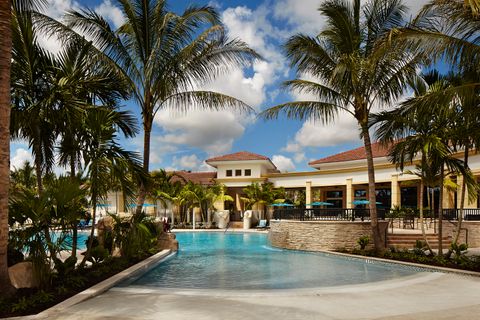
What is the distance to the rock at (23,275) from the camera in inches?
298

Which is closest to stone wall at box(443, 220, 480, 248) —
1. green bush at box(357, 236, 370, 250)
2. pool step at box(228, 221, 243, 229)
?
green bush at box(357, 236, 370, 250)

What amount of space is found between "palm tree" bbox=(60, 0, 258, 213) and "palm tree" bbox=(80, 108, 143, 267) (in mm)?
4047

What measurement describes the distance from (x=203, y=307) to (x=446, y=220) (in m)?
16.8

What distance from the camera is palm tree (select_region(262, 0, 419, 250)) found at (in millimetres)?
13773

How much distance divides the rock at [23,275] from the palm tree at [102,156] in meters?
1.74

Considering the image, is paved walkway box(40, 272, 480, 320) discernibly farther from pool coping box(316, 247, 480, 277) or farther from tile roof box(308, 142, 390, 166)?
tile roof box(308, 142, 390, 166)

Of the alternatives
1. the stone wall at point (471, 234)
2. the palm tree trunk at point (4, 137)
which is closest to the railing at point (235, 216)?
the stone wall at point (471, 234)

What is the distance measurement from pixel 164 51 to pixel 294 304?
1007 centimetres

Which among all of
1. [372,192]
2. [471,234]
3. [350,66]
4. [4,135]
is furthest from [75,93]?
[471,234]

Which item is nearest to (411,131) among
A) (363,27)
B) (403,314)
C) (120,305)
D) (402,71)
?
(402,71)

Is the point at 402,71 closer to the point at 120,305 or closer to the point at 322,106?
the point at 322,106

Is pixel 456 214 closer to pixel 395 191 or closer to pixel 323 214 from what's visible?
pixel 323 214

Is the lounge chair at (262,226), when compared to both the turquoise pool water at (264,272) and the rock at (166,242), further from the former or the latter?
the turquoise pool water at (264,272)

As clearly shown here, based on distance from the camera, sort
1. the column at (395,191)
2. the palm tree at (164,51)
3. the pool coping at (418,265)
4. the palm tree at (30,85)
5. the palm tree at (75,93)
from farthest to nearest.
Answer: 1. the column at (395,191)
2. the palm tree at (164,51)
3. the pool coping at (418,265)
4. the palm tree at (75,93)
5. the palm tree at (30,85)
